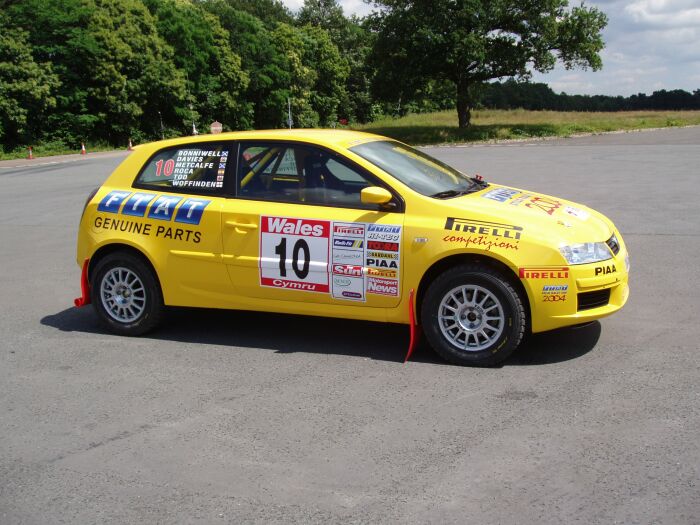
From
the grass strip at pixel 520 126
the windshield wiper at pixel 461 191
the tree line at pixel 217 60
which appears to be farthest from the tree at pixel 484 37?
the windshield wiper at pixel 461 191

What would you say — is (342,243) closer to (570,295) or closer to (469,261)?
(469,261)

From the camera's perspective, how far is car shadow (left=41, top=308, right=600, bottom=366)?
586 centimetres

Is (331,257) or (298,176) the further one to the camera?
(298,176)

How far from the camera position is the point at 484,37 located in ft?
138

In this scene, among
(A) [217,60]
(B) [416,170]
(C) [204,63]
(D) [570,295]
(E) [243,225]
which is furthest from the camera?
(A) [217,60]

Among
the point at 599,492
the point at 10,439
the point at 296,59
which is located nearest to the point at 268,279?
the point at 10,439

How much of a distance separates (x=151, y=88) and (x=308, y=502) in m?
56.9

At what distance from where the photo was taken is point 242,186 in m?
6.24

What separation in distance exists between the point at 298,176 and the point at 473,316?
1776 mm

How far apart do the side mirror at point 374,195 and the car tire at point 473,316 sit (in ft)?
2.27

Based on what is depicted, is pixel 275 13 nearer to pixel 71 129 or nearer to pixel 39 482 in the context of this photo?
pixel 71 129

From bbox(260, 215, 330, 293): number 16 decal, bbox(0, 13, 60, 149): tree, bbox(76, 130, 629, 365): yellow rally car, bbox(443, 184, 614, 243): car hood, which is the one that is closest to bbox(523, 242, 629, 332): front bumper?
bbox(76, 130, 629, 365): yellow rally car

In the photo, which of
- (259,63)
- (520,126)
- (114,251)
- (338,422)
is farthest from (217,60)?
(338,422)

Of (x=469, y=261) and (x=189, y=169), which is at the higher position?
(x=189, y=169)
